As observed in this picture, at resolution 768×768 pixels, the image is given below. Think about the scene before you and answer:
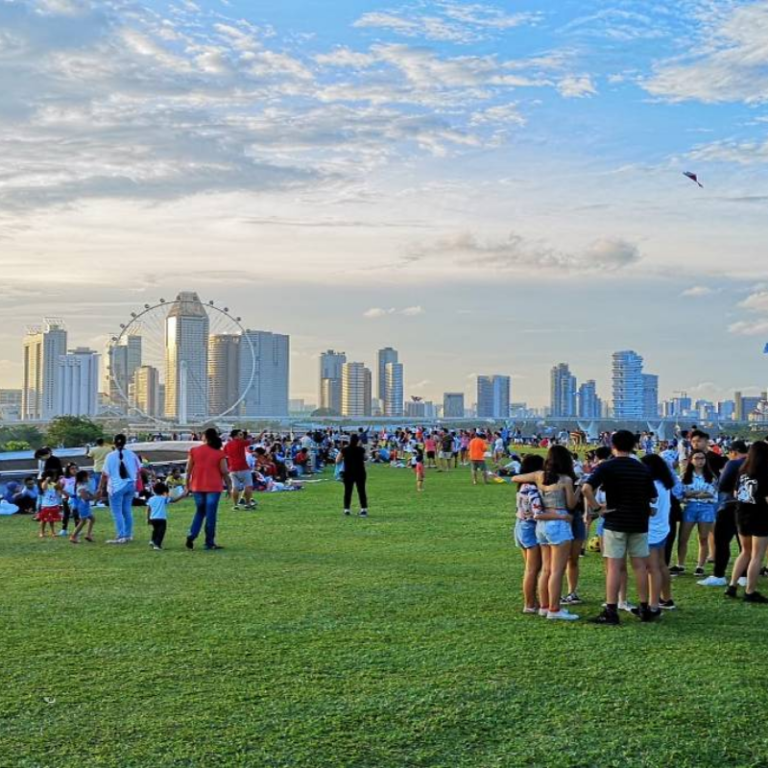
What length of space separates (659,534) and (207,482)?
6.40 metres

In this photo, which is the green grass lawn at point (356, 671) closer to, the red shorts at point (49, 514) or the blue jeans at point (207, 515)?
the blue jeans at point (207, 515)

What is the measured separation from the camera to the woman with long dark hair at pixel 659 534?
850 centimetres

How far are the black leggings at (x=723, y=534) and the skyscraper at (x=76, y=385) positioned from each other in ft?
350

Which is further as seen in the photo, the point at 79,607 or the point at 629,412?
the point at 629,412

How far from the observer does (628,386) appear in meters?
173

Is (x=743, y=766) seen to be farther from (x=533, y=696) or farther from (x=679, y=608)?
(x=679, y=608)

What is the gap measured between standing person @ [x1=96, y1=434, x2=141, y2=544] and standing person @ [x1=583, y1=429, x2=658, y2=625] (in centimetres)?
741

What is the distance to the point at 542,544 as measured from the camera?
840 centimetres

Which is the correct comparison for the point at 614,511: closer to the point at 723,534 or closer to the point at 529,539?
the point at 529,539

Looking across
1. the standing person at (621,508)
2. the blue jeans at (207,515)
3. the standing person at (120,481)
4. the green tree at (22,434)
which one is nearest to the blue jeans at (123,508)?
the standing person at (120,481)

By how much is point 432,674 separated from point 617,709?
127 cm

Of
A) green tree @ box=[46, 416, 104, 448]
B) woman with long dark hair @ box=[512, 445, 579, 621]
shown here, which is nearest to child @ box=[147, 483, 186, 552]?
woman with long dark hair @ box=[512, 445, 579, 621]

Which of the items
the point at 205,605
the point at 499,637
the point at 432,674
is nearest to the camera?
the point at 432,674

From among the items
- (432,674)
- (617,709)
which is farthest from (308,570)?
(617,709)
